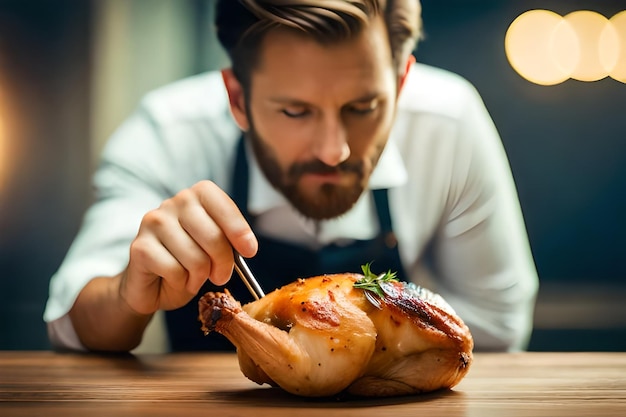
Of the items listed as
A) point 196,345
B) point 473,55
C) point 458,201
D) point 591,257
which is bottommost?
point 196,345

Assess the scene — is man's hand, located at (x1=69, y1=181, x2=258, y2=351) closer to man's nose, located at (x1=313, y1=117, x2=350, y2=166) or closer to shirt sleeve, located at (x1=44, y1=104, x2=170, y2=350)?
shirt sleeve, located at (x1=44, y1=104, x2=170, y2=350)

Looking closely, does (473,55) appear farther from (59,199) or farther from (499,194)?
(59,199)

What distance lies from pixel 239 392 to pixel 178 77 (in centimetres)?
161

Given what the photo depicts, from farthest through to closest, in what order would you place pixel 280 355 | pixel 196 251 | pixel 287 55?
pixel 287 55 → pixel 196 251 → pixel 280 355

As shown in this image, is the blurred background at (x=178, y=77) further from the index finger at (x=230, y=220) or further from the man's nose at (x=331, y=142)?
the index finger at (x=230, y=220)

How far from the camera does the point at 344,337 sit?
0.95 m

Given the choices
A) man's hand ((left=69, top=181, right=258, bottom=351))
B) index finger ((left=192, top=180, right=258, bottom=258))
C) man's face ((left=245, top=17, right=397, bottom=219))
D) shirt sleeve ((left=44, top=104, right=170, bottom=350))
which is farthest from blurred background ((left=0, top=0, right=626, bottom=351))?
index finger ((left=192, top=180, right=258, bottom=258))

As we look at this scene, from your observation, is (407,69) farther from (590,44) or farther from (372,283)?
(372,283)

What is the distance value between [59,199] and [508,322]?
5.11 ft

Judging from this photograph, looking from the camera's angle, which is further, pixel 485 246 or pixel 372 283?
pixel 485 246

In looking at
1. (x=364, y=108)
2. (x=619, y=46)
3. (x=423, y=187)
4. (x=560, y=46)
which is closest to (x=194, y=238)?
(x=364, y=108)

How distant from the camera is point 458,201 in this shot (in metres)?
2.34

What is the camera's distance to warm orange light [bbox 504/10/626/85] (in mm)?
2484

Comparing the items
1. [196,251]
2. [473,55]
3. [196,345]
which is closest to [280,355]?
[196,251]
